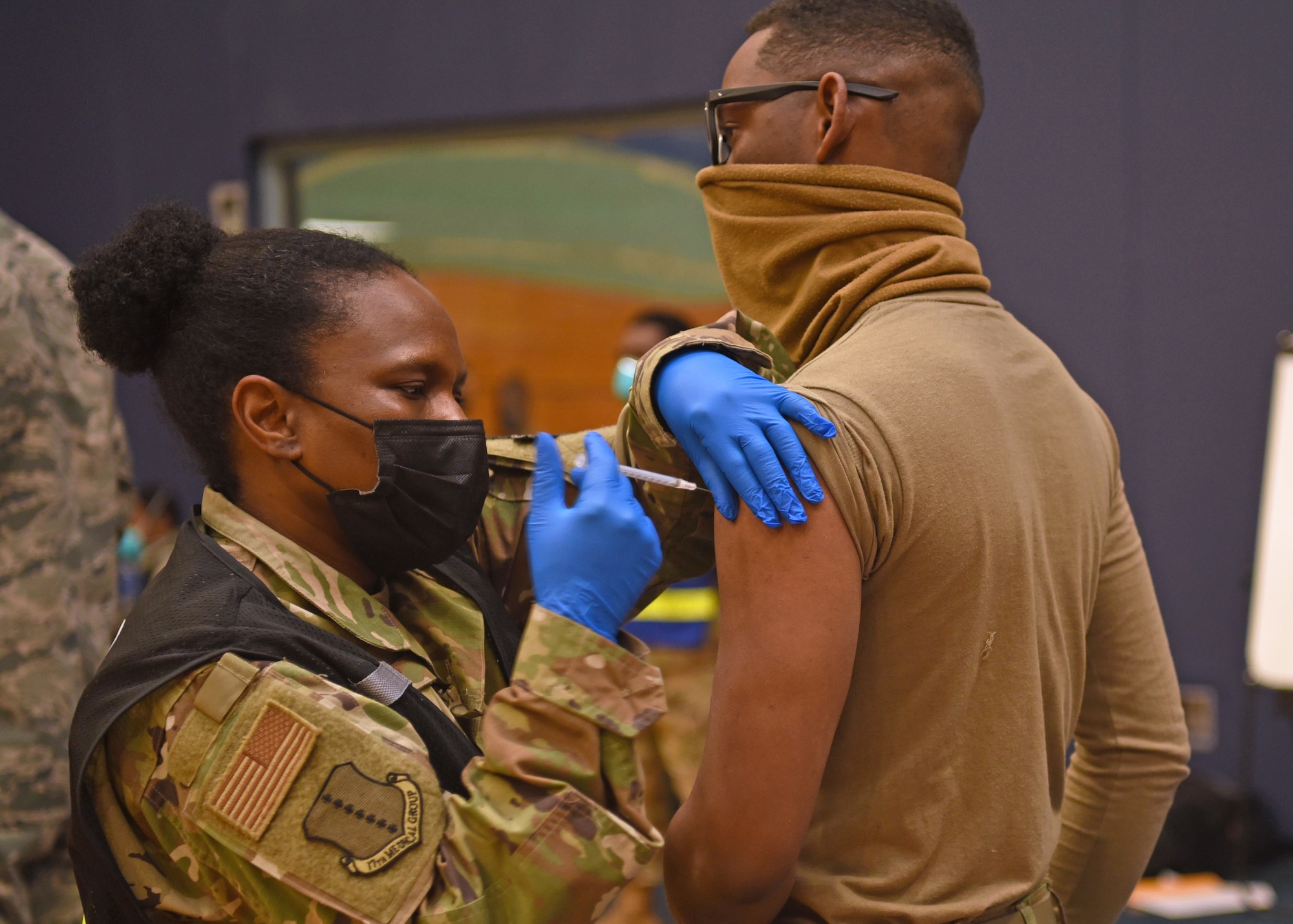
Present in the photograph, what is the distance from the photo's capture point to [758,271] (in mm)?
1364

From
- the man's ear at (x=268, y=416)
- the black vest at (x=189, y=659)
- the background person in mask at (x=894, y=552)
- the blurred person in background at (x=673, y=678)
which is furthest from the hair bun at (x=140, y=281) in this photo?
the blurred person in background at (x=673, y=678)

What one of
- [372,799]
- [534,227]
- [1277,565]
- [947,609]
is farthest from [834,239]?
[534,227]

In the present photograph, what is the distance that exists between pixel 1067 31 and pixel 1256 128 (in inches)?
28.3

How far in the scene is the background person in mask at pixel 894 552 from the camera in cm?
107

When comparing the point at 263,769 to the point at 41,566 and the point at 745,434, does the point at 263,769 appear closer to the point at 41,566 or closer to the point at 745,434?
the point at 745,434

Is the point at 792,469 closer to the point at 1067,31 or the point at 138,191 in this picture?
the point at 1067,31

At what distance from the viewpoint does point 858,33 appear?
127cm

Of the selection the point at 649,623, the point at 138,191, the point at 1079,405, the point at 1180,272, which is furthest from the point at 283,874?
the point at 138,191

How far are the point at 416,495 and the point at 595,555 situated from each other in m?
0.25

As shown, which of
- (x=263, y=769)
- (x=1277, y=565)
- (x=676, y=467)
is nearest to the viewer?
(x=263, y=769)

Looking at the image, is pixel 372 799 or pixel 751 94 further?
pixel 751 94

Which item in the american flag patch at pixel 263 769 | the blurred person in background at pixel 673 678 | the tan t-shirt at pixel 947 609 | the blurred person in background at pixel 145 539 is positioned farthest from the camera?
the blurred person in background at pixel 145 539

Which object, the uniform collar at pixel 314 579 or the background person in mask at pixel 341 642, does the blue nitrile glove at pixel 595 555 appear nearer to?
the background person in mask at pixel 341 642

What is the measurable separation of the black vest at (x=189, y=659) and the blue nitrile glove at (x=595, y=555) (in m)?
0.20
